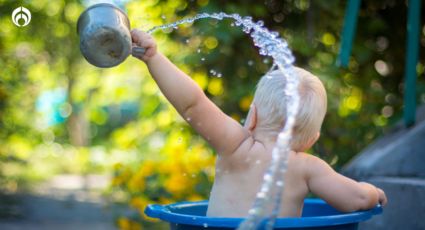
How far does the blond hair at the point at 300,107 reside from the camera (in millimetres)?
1657

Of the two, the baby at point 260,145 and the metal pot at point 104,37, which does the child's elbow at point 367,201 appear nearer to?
the baby at point 260,145

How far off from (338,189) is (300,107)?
0.67 feet

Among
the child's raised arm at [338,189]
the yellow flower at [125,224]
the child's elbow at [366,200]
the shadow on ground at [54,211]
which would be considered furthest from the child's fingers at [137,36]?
the shadow on ground at [54,211]

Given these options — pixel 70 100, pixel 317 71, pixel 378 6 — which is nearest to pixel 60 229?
pixel 317 71

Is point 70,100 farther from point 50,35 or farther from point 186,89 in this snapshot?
point 186,89

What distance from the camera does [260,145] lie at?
1680 mm

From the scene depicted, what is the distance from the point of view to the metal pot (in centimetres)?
154

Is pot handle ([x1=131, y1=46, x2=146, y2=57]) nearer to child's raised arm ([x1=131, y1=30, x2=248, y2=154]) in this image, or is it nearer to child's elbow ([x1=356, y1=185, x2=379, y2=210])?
child's raised arm ([x1=131, y1=30, x2=248, y2=154])

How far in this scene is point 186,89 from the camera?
1.62 m

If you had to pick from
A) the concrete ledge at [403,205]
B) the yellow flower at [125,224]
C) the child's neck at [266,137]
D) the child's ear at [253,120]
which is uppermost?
the child's ear at [253,120]

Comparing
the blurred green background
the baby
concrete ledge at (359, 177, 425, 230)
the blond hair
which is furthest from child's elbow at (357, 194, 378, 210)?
the blurred green background

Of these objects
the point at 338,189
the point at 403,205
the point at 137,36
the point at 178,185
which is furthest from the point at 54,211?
the point at 338,189

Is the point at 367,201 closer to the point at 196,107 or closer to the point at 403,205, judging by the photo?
the point at 196,107

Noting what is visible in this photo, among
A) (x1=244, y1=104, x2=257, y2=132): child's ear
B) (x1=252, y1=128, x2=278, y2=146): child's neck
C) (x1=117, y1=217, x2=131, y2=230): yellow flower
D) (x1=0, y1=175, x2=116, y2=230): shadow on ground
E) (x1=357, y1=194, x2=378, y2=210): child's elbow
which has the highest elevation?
(x1=0, y1=175, x2=116, y2=230): shadow on ground
